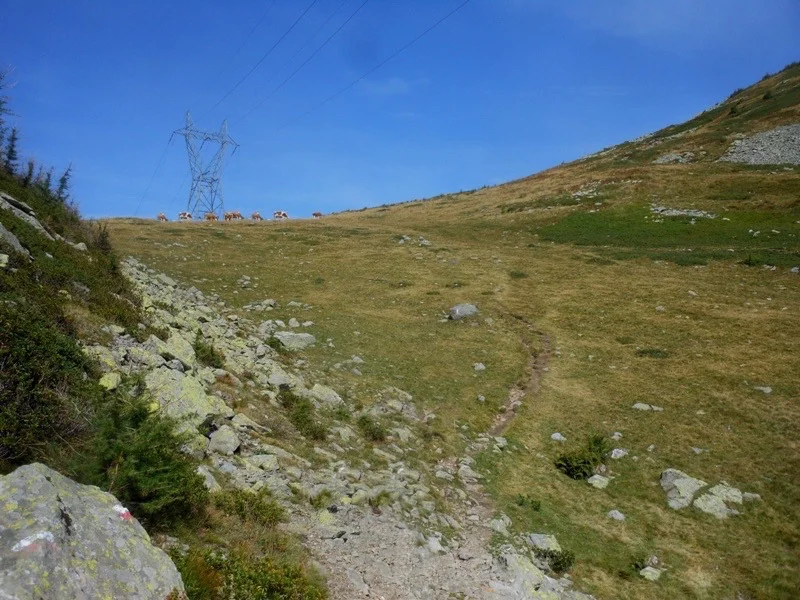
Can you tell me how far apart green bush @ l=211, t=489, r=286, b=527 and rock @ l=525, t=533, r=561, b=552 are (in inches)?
259

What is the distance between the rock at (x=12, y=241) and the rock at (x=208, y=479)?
8328 millimetres

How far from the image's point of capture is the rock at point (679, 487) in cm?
1513

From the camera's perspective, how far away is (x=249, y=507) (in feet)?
31.6

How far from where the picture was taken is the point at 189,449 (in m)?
10.5

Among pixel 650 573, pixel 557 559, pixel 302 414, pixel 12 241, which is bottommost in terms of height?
pixel 650 573

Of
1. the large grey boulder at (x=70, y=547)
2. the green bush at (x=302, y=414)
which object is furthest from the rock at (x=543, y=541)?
the large grey boulder at (x=70, y=547)

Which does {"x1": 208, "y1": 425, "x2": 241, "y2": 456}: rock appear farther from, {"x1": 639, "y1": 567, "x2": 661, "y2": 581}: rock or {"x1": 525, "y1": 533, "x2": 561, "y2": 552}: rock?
{"x1": 639, "y1": 567, "x2": 661, "y2": 581}: rock

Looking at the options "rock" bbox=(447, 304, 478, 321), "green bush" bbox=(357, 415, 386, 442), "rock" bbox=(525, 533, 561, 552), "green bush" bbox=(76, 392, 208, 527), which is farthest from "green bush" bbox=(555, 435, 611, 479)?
"rock" bbox=(447, 304, 478, 321)

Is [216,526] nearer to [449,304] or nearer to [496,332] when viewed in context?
[496,332]

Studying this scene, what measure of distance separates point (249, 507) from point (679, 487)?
1327 cm

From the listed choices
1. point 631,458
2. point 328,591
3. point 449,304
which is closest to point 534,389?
point 631,458

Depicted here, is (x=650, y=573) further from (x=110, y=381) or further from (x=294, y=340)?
(x=294, y=340)

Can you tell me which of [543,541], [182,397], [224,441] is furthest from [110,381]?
[543,541]

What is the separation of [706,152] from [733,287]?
175 ft
